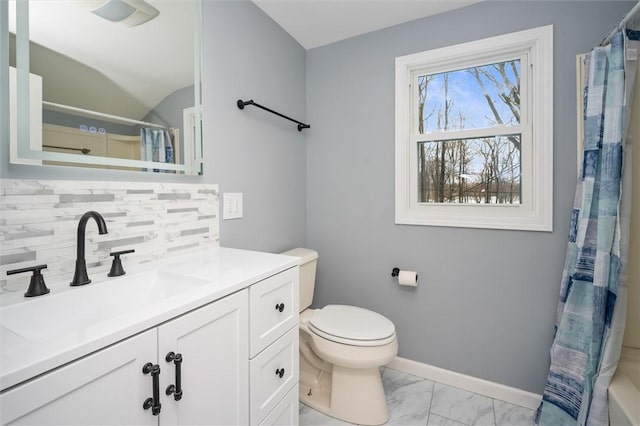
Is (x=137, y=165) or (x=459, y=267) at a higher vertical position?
(x=137, y=165)

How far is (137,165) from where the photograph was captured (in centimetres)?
116

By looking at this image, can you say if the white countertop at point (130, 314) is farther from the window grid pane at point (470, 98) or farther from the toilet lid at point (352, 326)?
the window grid pane at point (470, 98)

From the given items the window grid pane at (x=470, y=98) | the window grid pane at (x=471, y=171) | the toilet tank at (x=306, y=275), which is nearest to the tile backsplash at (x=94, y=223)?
the toilet tank at (x=306, y=275)

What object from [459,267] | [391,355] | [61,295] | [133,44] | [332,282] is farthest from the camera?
[332,282]

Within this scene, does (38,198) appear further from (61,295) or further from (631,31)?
(631,31)

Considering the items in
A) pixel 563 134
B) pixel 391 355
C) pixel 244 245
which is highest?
pixel 563 134

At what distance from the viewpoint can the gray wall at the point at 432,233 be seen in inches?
61.0

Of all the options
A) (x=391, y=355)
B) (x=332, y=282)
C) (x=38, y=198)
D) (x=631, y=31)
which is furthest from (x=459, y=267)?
(x=38, y=198)

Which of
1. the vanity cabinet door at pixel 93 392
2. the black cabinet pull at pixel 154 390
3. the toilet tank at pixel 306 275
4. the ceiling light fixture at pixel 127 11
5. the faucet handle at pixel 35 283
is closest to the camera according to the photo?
the vanity cabinet door at pixel 93 392

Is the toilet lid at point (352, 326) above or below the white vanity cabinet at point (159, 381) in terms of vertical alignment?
below

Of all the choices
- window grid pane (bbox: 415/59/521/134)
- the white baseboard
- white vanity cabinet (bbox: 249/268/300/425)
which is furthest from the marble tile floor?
window grid pane (bbox: 415/59/521/134)

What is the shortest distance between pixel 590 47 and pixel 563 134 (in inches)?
17.3

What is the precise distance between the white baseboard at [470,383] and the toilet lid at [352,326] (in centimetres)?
58

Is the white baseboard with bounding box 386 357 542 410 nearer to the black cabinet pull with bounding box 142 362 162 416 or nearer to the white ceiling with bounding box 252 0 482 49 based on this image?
the black cabinet pull with bounding box 142 362 162 416
